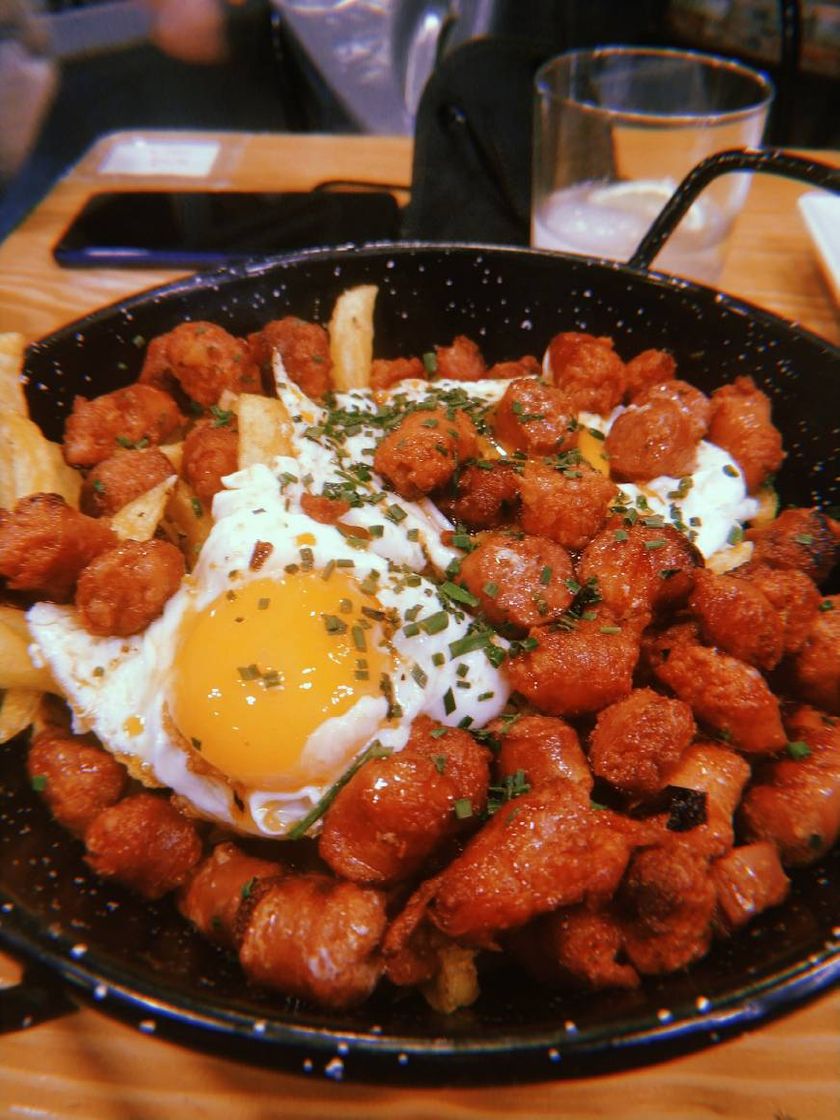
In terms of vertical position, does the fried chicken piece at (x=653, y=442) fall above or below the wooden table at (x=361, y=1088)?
above

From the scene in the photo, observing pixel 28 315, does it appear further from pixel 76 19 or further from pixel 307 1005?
pixel 76 19

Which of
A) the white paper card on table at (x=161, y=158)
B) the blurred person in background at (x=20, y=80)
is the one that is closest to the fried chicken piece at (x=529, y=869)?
the white paper card on table at (x=161, y=158)

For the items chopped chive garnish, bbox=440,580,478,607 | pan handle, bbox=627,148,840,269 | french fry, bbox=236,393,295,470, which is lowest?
chopped chive garnish, bbox=440,580,478,607

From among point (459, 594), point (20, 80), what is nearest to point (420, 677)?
point (459, 594)

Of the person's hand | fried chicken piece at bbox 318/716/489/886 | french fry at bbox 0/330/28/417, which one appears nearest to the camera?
fried chicken piece at bbox 318/716/489/886

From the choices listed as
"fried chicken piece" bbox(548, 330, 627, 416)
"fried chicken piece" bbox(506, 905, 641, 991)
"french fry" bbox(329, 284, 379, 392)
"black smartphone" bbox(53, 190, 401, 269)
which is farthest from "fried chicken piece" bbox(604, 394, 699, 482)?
"black smartphone" bbox(53, 190, 401, 269)

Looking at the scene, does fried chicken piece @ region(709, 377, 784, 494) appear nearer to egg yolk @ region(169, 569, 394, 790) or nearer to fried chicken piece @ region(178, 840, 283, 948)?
egg yolk @ region(169, 569, 394, 790)

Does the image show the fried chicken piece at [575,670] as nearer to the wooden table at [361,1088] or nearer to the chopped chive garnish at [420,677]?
the chopped chive garnish at [420,677]

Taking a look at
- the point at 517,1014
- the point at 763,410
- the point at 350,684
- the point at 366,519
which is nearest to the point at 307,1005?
the point at 517,1014
